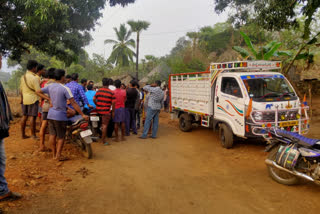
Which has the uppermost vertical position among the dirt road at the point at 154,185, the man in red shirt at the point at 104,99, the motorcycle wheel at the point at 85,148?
the man in red shirt at the point at 104,99

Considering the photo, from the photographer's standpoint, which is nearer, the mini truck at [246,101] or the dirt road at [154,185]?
the dirt road at [154,185]

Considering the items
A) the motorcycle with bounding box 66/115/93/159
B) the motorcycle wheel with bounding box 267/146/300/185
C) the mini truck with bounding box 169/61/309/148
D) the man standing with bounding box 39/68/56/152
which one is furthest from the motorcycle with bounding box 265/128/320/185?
the man standing with bounding box 39/68/56/152

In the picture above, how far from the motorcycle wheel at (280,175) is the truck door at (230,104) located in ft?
5.18

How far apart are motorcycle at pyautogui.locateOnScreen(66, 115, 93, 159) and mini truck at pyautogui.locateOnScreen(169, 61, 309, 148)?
3501 millimetres

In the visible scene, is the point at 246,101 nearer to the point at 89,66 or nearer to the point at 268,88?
the point at 268,88

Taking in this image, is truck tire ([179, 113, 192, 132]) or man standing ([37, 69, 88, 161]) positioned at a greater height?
man standing ([37, 69, 88, 161])

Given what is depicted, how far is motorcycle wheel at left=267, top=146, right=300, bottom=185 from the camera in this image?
4.24m

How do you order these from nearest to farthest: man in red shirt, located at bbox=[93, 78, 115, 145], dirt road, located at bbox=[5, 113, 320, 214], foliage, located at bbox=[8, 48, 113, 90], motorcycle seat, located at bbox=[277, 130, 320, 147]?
1. dirt road, located at bbox=[5, 113, 320, 214]
2. motorcycle seat, located at bbox=[277, 130, 320, 147]
3. man in red shirt, located at bbox=[93, 78, 115, 145]
4. foliage, located at bbox=[8, 48, 113, 90]

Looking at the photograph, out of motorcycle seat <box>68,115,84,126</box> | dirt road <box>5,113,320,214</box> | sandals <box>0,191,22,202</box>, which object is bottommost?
dirt road <box>5,113,320,214</box>

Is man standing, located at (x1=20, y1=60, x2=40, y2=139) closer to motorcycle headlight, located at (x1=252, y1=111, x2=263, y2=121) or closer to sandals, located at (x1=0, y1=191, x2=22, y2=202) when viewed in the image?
sandals, located at (x1=0, y1=191, x2=22, y2=202)

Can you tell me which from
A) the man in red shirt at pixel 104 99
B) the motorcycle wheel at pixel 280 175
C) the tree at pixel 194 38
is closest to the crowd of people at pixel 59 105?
the man in red shirt at pixel 104 99

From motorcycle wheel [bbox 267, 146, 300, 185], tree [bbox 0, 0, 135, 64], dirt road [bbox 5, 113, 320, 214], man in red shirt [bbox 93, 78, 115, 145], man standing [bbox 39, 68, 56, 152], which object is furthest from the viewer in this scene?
tree [bbox 0, 0, 135, 64]

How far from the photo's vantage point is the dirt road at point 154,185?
138 inches

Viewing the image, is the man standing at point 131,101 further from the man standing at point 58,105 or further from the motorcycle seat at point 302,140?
the motorcycle seat at point 302,140
